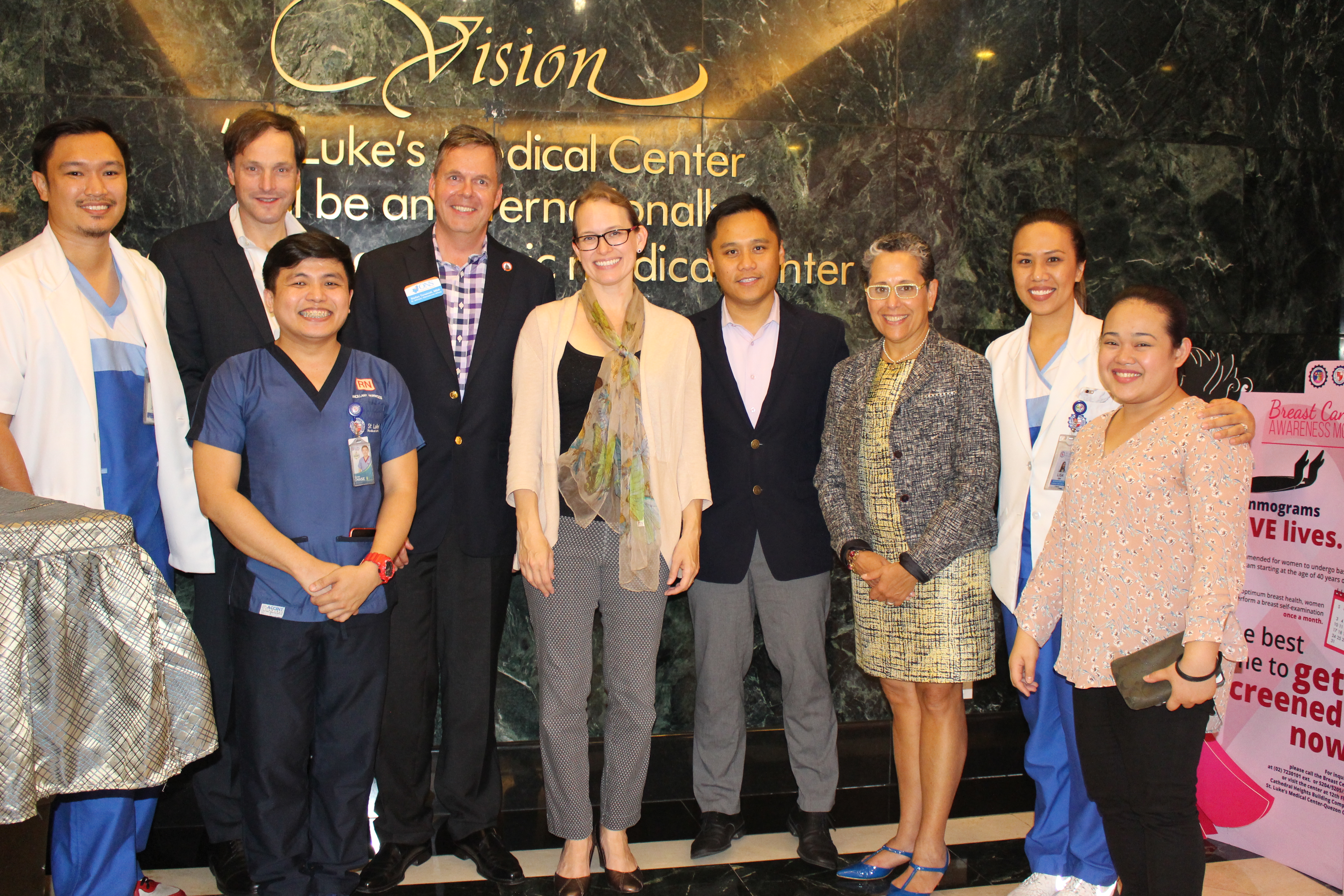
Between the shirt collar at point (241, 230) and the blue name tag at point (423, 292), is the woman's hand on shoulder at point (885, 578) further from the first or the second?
the shirt collar at point (241, 230)

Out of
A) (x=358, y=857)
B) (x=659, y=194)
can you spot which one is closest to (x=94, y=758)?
(x=358, y=857)

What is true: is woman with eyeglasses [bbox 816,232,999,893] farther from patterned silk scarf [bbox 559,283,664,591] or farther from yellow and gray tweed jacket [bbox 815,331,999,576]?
patterned silk scarf [bbox 559,283,664,591]

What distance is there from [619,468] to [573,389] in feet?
0.88

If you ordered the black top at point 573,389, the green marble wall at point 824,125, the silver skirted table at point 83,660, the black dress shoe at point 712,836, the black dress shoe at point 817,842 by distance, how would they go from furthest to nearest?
the green marble wall at point 824,125
the black dress shoe at point 712,836
the black dress shoe at point 817,842
the black top at point 573,389
the silver skirted table at point 83,660

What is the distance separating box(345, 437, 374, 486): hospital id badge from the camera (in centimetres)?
258

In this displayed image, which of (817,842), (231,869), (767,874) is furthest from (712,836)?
(231,869)

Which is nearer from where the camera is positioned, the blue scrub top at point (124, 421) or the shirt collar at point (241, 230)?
the blue scrub top at point (124, 421)

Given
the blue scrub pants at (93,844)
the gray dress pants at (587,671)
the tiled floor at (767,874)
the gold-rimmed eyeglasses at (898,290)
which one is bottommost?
the tiled floor at (767,874)

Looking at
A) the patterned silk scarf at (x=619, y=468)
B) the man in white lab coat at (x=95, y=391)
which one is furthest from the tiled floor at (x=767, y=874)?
the patterned silk scarf at (x=619, y=468)

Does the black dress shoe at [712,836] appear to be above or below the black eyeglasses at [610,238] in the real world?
below

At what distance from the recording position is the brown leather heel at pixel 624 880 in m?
2.86

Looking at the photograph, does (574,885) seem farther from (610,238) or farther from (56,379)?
(56,379)

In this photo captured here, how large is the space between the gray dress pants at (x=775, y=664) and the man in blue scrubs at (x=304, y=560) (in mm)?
1042

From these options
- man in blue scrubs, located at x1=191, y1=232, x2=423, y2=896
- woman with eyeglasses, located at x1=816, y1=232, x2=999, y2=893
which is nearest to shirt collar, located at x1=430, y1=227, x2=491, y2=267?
man in blue scrubs, located at x1=191, y1=232, x2=423, y2=896
